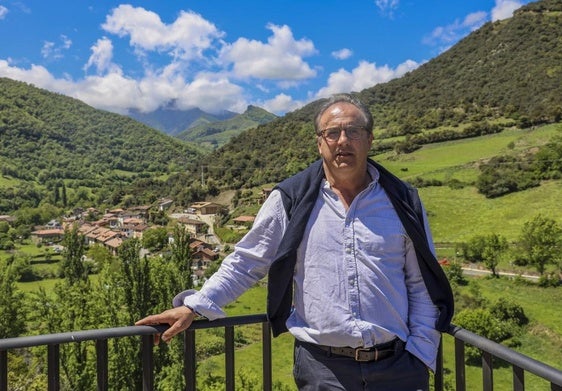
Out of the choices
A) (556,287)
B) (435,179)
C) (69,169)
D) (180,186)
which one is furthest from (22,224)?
(556,287)

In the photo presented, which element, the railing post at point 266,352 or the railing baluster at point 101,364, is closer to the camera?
the railing baluster at point 101,364

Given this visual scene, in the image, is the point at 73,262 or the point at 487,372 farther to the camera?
the point at 73,262

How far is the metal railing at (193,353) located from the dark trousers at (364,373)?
303 millimetres

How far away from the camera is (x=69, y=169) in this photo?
357 feet

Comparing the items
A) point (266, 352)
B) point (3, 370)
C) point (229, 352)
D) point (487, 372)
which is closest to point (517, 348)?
point (487, 372)

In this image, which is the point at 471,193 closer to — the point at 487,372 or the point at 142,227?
the point at 142,227

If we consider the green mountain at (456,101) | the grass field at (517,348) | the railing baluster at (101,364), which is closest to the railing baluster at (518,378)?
the railing baluster at (101,364)

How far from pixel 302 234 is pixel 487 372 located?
3.37ft

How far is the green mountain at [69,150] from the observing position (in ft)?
308

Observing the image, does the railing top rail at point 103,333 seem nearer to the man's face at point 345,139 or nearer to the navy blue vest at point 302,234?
the navy blue vest at point 302,234

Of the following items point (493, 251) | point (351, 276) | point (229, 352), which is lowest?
point (493, 251)

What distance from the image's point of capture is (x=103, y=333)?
192 centimetres

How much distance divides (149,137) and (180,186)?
66486 millimetres

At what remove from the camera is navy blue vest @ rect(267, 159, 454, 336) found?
5.98 feet
